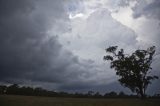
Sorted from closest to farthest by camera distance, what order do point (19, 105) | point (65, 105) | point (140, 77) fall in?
point (19, 105), point (65, 105), point (140, 77)

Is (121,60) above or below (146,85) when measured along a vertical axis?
above

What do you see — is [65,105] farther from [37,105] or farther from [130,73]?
[130,73]

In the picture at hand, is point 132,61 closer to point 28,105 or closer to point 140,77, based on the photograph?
point 140,77

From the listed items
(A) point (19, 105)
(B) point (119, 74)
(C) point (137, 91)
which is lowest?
(A) point (19, 105)

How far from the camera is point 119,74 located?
67750 millimetres

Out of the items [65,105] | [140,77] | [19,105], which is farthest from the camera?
[140,77]

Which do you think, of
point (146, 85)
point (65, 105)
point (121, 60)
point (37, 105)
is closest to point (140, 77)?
point (146, 85)

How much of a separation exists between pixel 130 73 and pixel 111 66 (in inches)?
234

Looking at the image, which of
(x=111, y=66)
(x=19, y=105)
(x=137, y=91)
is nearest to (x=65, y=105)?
(x=19, y=105)

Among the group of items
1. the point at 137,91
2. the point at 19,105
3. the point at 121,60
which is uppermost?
the point at 121,60

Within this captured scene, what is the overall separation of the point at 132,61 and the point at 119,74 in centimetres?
553

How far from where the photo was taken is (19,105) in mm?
37781

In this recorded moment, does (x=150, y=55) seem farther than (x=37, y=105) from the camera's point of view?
Yes

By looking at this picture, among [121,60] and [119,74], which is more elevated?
[121,60]
